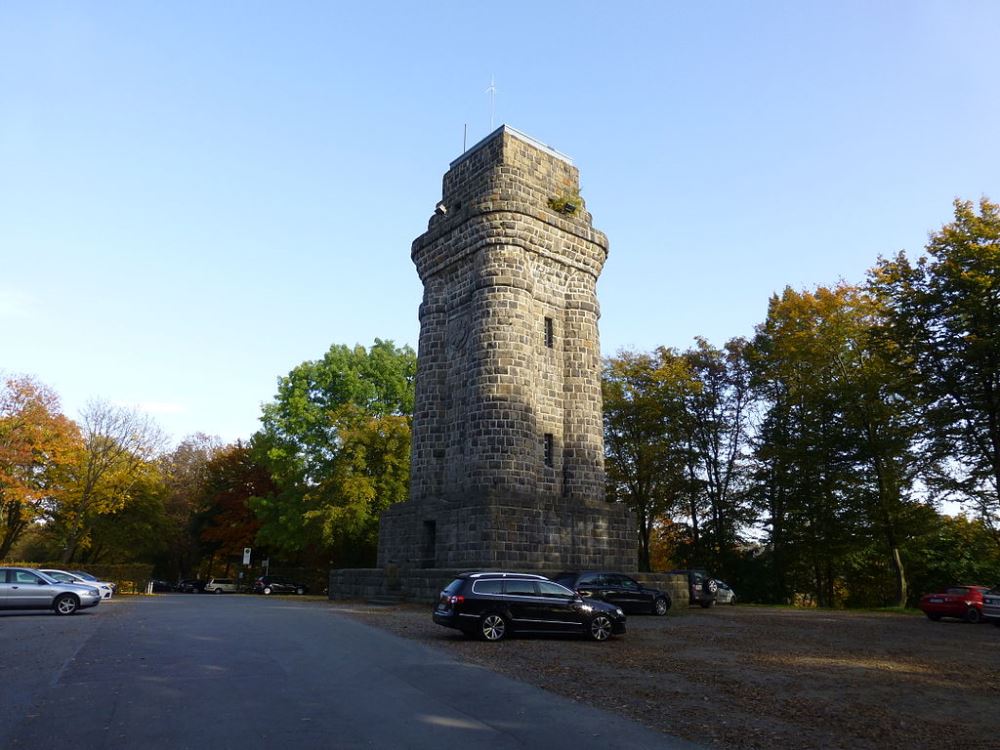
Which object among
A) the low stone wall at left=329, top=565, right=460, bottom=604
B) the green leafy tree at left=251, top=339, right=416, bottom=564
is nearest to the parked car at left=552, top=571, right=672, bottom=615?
the low stone wall at left=329, top=565, right=460, bottom=604

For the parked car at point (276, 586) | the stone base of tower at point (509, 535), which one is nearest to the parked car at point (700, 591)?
the stone base of tower at point (509, 535)

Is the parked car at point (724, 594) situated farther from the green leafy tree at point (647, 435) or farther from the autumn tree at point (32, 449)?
the autumn tree at point (32, 449)

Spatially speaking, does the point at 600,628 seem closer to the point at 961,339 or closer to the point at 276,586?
the point at 961,339

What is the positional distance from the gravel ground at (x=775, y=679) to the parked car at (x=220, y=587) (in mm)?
32992

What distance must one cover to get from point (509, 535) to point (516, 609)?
9.04 metres

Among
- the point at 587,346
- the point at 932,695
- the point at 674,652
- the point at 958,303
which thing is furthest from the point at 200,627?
the point at 958,303

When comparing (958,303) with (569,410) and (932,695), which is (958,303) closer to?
(569,410)

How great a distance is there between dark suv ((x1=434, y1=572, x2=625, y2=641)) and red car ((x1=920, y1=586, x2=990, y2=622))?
49.0 ft

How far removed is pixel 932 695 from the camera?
33.3 ft

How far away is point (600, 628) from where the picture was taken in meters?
15.8

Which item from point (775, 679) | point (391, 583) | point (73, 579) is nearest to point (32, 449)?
point (73, 579)

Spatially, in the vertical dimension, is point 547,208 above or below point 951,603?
above

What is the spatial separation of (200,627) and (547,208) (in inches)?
785

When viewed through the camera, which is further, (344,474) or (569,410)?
(344,474)
